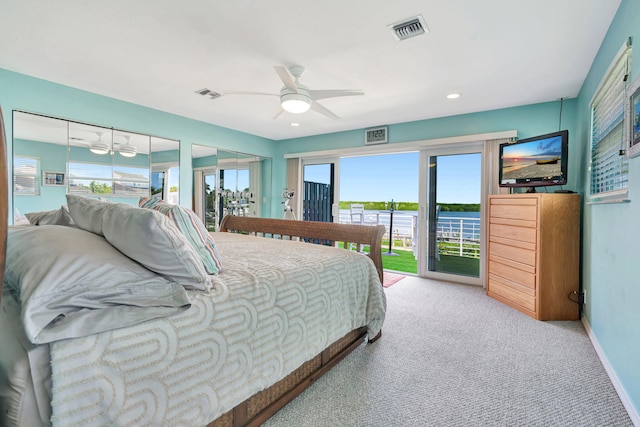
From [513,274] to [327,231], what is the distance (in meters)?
2.15

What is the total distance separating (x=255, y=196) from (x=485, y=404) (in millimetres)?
4789

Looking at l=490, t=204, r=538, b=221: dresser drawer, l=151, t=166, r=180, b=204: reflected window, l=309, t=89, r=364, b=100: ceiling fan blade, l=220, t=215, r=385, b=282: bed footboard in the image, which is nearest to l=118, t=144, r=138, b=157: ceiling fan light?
l=151, t=166, r=180, b=204: reflected window

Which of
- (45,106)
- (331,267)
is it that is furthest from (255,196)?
(331,267)

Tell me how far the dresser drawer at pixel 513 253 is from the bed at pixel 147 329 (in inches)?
91.7

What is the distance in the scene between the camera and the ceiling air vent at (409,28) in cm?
199

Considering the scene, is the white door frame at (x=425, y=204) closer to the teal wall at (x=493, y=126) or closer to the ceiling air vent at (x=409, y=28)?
the teal wall at (x=493, y=126)

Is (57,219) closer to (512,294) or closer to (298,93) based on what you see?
(298,93)

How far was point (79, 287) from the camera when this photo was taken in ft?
2.78

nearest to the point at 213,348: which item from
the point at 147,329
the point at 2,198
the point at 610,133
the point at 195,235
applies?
the point at 147,329

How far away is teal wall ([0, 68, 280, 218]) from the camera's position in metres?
2.83

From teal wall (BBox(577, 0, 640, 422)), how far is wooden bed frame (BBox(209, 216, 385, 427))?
138cm

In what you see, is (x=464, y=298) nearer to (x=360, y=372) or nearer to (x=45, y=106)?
(x=360, y=372)

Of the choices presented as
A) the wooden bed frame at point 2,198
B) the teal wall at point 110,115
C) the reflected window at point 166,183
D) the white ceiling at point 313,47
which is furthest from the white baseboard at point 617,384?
the reflected window at point 166,183

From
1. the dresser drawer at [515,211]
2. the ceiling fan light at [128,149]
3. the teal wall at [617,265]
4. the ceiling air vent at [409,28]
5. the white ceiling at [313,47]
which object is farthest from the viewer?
the ceiling fan light at [128,149]
